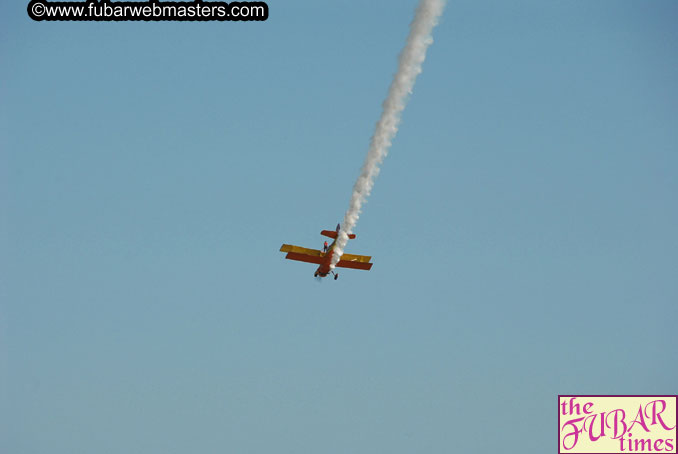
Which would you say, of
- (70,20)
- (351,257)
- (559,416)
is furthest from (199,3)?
(559,416)

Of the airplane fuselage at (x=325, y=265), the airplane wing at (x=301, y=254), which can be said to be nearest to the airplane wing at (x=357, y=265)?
the airplane wing at (x=301, y=254)

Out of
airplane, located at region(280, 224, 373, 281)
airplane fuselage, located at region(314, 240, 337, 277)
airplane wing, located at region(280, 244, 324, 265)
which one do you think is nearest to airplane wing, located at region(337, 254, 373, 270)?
airplane, located at region(280, 224, 373, 281)

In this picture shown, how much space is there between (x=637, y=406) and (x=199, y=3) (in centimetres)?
3726

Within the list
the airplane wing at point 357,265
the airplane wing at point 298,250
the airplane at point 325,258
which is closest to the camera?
the airplane at point 325,258

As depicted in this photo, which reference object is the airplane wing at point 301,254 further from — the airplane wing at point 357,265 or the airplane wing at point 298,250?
the airplane wing at point 357,265

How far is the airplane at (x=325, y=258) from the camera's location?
7544cm

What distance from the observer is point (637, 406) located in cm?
6894

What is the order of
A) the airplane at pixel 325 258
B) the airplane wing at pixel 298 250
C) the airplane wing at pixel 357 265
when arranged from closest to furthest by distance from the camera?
the airplane at pixel 325 258, the airplane wing at pixel 298 250, the airplane wing at pixel 357 265

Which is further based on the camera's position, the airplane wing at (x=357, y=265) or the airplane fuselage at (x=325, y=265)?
the airplane wing at (x=357, y=265)

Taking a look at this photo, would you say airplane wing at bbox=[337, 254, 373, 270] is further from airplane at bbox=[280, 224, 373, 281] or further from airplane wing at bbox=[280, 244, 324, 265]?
airplane wing at bbox=[280, 244, 324, 265]

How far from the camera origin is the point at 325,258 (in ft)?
250

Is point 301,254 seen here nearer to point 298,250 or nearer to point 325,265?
point 298,250

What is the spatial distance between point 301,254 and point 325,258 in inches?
94.6

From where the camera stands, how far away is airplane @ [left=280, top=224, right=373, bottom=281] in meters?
75.4
